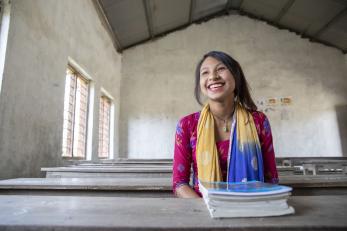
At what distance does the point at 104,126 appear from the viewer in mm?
5770

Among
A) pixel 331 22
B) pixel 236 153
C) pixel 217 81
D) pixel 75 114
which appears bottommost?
pixel 236 153

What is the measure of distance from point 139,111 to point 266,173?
5.48m

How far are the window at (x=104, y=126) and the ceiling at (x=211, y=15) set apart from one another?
4.86ft

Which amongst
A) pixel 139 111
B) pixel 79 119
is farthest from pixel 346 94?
pixel 79 119

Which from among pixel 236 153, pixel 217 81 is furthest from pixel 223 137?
pixel 217 81

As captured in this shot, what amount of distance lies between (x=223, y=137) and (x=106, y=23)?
4741mm

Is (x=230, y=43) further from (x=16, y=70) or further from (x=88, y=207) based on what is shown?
(x=88, y=207)

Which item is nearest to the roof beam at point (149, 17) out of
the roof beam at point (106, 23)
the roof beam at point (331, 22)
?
the roof beam at point (106, 23)

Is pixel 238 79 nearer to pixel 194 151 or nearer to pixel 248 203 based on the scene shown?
pixel 194 151

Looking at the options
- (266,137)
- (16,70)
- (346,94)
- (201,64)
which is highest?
(346,94)

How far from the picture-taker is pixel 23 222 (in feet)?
1.97

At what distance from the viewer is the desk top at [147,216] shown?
0.57 metres

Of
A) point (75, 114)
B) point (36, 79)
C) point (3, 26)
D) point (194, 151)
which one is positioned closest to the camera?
point (194, 151)

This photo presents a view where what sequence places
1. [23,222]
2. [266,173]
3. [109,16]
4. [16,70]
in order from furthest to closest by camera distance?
[109,16]
[16,70]
[266,173]
[23,222]
